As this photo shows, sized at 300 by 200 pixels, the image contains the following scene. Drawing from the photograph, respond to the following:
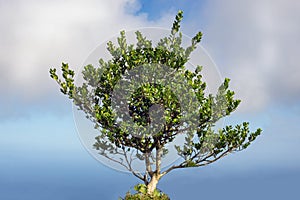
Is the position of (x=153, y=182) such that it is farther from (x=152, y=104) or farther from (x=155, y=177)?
(x=152, y=104)

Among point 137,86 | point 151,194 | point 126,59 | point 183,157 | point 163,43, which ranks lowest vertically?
point 151,194

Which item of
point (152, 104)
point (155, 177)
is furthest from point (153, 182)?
point (152, 104)

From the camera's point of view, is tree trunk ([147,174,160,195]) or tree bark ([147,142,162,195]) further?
tree trunk ([147,174,160,195])

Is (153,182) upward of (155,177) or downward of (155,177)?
downward

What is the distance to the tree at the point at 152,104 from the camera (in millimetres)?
15148

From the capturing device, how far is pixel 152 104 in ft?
49.1

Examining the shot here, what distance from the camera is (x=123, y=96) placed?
615 inches

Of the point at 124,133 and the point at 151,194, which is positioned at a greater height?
the point at 124,133

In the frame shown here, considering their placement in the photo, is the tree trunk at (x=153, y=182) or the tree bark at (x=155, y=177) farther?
the tree trunk at (x=153, y=182)

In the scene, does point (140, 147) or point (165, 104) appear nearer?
point (165, 104)

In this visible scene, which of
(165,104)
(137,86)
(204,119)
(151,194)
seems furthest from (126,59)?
(151,194)

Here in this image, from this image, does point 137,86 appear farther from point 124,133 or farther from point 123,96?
point 124,133

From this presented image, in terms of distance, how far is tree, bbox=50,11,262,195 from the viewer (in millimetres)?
15148

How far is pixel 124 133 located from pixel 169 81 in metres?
2.45
